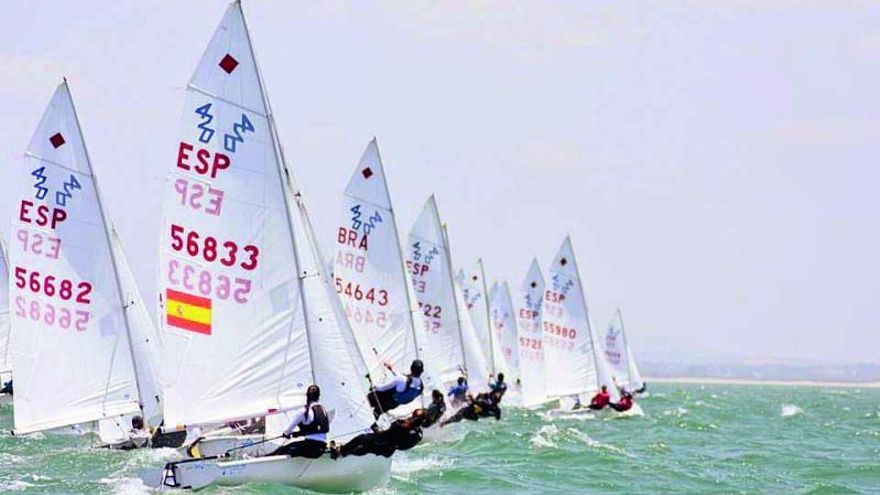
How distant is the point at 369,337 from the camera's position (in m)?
32.9

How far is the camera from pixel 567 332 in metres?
47.5

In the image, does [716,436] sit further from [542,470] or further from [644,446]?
[542,470]

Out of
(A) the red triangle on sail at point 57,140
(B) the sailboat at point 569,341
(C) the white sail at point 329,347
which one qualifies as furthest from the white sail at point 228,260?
(B) the sailboat at point 569,341

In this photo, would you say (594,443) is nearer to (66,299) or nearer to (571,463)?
(571,463)

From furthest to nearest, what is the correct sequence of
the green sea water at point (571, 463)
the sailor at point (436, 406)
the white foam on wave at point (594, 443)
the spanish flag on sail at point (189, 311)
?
1. the white foam on wave at point (594, 443)
2. the sailor at point (436, 406)
3. the green sea water at point (571, 463)
4. the spanish flag on sail at point (189, 311)

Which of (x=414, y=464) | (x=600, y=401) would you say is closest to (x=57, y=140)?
(x=414, y=464)

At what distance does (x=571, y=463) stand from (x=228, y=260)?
959 cm

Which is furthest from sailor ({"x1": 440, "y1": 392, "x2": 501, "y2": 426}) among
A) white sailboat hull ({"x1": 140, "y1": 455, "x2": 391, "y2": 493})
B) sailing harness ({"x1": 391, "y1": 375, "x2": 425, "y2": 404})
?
white sailboat hull ({"x1": 140, "y1": 455, "x2": 391, "y2": 493})

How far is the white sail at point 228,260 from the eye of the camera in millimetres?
20000

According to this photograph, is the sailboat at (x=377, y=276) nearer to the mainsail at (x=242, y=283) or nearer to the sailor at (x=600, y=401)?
the mainsail at (x=242, y=283)

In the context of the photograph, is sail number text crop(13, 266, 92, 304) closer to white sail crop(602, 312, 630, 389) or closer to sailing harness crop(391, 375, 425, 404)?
sailing harness crop(391, 375, 425, 404)

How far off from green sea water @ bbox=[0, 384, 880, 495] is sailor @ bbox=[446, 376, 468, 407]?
69 centimetres

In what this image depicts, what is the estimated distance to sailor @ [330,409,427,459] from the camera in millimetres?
19438

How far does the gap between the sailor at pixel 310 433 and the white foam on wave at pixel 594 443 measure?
11.8m
